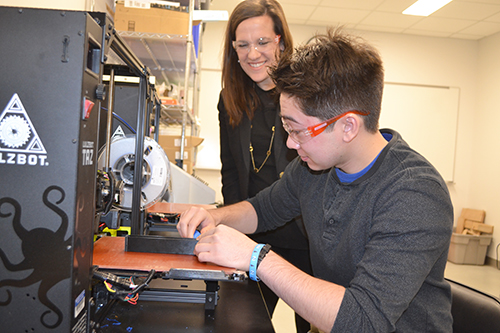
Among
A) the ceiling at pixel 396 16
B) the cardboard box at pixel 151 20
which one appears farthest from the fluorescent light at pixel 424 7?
the cardboard box at pixel 151 20

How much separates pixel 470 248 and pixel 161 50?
4.40 m

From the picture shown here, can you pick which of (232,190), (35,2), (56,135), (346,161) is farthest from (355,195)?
(35,2)

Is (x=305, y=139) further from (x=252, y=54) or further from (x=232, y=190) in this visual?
(x=232, y=190)

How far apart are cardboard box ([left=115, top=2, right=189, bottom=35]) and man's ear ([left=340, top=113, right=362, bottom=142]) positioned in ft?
6.95

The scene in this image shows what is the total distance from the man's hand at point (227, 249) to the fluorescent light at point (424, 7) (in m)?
4.56

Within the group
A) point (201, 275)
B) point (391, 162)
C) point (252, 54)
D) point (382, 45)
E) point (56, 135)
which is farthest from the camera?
point (382, 45)

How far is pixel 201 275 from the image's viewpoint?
0.73 metres

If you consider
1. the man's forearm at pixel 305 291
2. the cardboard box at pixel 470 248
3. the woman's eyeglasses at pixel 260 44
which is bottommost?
the cardboard box at pixel 470 248

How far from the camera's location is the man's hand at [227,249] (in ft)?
2.64

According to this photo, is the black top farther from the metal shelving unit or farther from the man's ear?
the metal shelving unit

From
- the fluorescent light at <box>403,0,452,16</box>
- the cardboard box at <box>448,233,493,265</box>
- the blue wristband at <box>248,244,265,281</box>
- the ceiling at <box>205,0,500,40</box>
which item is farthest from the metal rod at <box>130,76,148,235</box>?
the cardboard box at <box>448,233,493,265</box>

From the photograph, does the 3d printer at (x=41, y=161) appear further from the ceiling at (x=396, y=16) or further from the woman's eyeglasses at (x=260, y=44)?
the ceiling at (x=396, y=16)

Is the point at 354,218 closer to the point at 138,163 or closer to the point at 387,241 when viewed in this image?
the point at 387,241

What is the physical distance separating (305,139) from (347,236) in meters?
0.25
